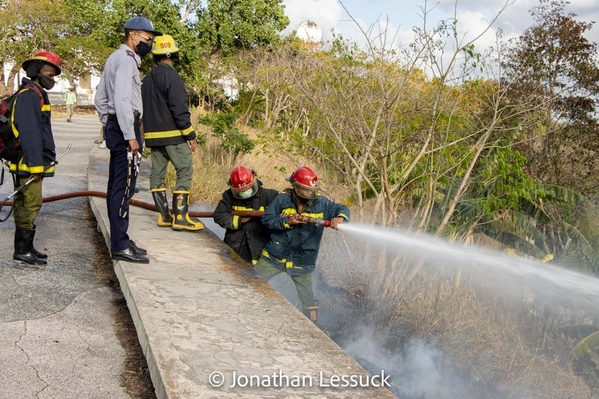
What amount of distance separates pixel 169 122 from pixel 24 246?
170cm

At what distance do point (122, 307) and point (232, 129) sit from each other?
1143cm

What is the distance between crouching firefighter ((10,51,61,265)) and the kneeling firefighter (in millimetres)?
969

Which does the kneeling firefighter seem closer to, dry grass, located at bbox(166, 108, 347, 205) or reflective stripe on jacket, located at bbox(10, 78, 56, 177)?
reflective stripe on jacket, located at bbox(10, 78, 56, 177)

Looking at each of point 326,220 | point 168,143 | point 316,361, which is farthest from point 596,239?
point 316,361

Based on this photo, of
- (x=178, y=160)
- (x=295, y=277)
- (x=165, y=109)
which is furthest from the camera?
(x=295, y=277)

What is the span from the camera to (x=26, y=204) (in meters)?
4.90

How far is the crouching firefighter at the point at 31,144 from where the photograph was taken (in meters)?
4.76

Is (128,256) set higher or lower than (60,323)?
higher

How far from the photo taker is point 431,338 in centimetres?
776

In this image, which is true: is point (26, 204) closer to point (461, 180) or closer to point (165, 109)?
point (165, 109)

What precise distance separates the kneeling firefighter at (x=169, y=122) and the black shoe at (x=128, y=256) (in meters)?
1.34

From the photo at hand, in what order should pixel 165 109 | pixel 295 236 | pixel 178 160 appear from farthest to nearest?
pixel 295 236
pixel 178 160
pixel 165 109

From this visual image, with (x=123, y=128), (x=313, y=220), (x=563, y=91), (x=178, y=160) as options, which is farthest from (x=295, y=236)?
(x=563, y=91)

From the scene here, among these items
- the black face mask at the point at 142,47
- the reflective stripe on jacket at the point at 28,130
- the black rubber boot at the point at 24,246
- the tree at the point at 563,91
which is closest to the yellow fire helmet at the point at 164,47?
the black face mask at the point at 142,47
